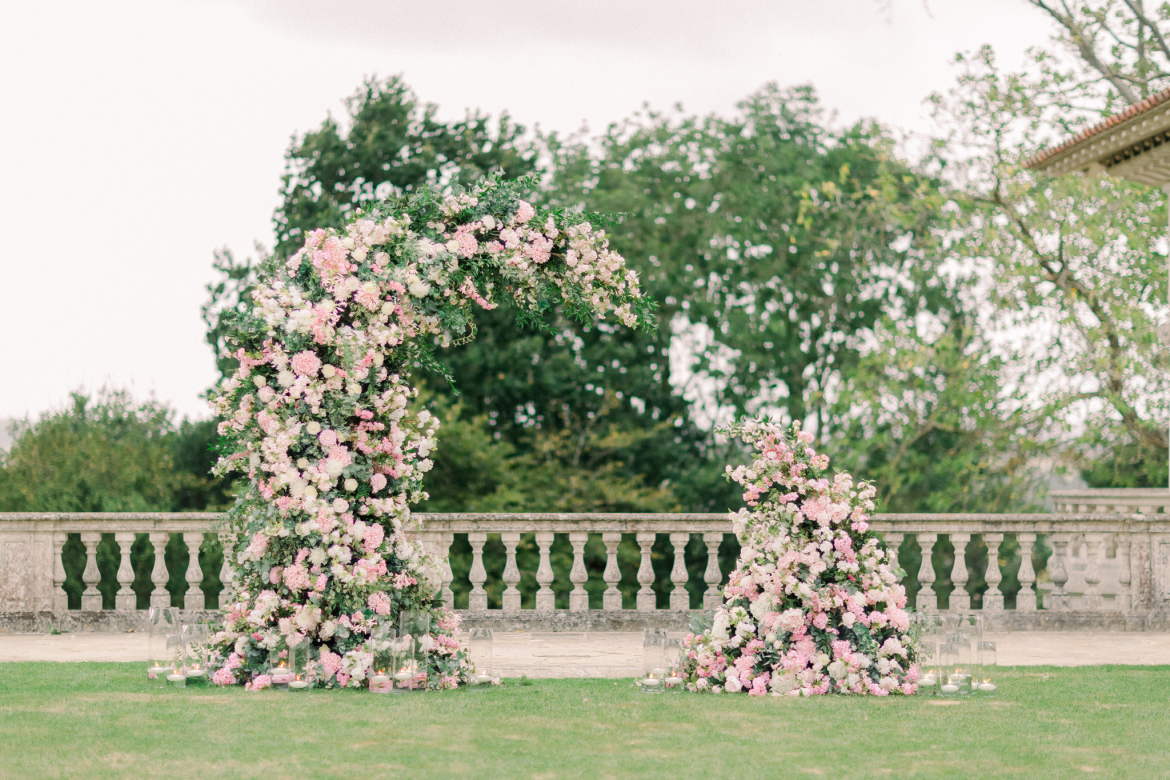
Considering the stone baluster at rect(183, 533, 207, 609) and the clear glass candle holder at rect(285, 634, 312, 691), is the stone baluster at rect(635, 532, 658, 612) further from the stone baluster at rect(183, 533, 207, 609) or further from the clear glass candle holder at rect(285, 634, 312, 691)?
the clear glass candle holder at rect(285, 634, 312, 691)

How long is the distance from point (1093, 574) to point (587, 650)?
4740 mm

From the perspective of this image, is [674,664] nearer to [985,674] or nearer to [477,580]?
[985,674]

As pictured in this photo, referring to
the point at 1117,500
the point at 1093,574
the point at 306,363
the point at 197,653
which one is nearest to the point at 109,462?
the point at 197,653

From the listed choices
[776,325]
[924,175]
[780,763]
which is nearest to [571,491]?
[776,325]

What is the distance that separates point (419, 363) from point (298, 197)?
1375 centimetres

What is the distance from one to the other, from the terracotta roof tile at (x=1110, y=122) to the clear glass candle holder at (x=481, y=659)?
986 cm

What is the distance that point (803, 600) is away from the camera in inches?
328

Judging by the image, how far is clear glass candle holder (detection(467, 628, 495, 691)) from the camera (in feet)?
27.3

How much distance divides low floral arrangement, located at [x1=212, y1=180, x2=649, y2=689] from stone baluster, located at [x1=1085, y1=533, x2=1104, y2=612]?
17.9 feet

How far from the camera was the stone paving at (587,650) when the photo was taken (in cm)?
964

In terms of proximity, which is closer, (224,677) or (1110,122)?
(224,677)

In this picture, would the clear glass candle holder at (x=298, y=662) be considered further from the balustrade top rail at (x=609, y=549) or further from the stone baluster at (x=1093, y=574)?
the stone baluster at (x=1093, y=574)

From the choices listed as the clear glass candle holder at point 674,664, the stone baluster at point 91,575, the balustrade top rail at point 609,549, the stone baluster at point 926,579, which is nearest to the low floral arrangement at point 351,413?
the clear glass candle holder at point 674,664

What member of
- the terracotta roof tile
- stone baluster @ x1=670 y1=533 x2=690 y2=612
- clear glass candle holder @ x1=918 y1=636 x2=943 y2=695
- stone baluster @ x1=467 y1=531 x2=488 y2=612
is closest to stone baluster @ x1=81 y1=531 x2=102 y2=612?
stone baluster @ x1=467 y1=531 x2=488 y2=612
